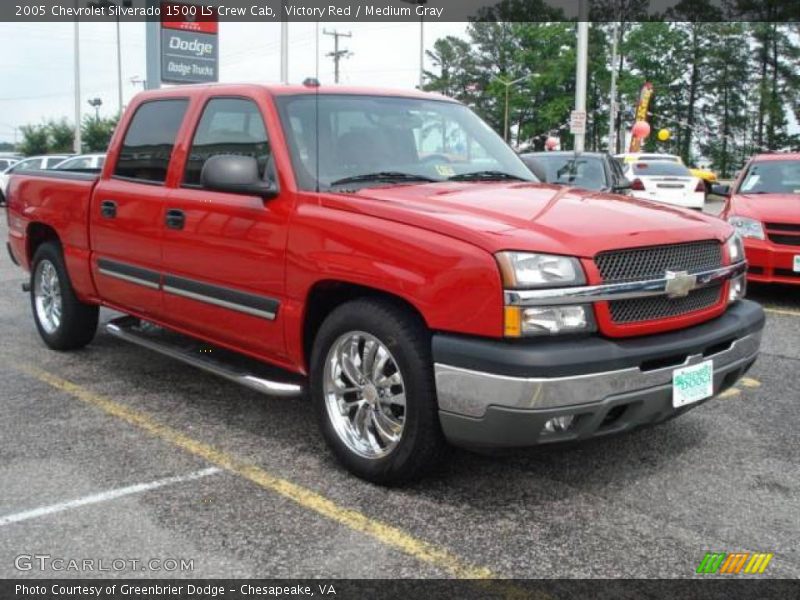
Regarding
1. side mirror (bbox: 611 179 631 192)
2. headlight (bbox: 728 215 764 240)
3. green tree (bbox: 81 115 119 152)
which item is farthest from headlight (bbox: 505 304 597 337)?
green tree (bbox: 81 115 119 152)

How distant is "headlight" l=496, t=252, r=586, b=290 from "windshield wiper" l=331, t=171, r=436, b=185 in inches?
47.5

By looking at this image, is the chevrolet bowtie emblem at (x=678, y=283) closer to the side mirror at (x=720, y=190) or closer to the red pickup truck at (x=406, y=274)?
the red pickup truck at (x=406, y=274)

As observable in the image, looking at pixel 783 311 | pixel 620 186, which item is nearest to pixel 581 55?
pixel 620 186

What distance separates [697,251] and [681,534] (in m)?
1.23

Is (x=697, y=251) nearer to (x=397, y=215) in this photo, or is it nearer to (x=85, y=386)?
(x=397, y=215)

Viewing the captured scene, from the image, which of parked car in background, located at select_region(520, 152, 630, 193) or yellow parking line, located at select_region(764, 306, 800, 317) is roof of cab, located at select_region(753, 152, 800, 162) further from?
yellow parking line, located at select_region(764, 306, 800, 317)

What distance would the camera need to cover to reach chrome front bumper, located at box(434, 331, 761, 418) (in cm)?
312

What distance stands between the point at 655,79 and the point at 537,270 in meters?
69.2

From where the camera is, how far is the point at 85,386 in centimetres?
541

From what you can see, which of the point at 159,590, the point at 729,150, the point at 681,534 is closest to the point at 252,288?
the point at 159,590

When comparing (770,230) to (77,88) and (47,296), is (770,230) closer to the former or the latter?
(47,296)

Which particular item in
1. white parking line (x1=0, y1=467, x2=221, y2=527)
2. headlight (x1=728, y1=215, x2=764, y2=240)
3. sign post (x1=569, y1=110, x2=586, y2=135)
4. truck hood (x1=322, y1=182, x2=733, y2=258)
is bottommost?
white parking line (x1=0, y1=467, x2=221, y2=527)

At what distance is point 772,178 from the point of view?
9219 mm

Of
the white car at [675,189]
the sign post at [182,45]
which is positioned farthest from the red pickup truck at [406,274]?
the white car at [675,189]
